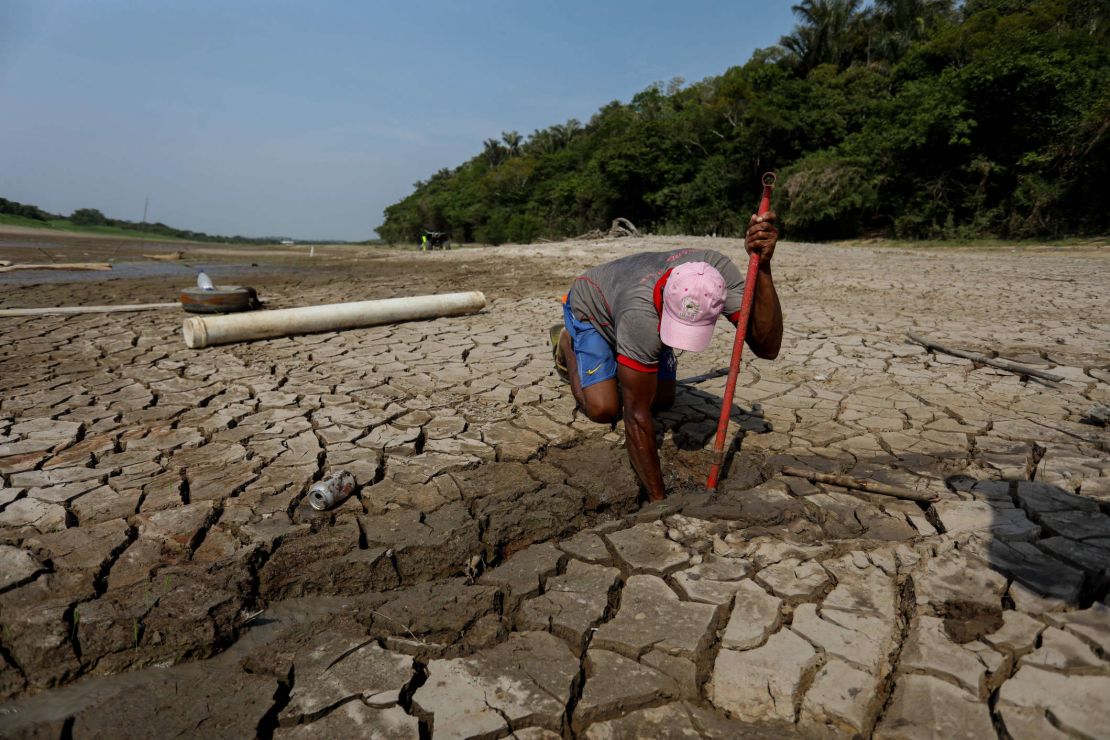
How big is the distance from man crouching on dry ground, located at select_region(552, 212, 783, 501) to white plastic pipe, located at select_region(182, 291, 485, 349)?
2863 millimetres

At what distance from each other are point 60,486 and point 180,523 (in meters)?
0.70

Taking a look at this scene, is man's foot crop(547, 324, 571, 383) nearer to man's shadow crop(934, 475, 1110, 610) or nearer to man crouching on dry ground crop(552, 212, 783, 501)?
man crouching on dry ground crop(552, 212, 783, 501)

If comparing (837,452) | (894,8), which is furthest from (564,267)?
(894,8)

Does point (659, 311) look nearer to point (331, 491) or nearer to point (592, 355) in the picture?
point (592, 355)

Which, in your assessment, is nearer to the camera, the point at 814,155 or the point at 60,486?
the point at 60,486

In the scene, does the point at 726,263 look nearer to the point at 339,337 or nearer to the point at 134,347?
the point at 339,337

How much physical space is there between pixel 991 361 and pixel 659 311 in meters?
2.90

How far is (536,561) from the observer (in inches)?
82.9

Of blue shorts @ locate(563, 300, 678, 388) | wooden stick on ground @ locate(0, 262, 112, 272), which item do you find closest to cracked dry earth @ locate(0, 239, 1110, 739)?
blue shorts @ locate(563, 300, 678, 388)

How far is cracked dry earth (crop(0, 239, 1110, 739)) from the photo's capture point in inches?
58.9

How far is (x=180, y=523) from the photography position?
2189 millimetres

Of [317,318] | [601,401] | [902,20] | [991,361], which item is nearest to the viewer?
[601,401]

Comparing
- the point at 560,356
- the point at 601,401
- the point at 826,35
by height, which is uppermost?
the point at 826,35

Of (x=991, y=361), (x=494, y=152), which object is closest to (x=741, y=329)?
(x=991, y=361)
